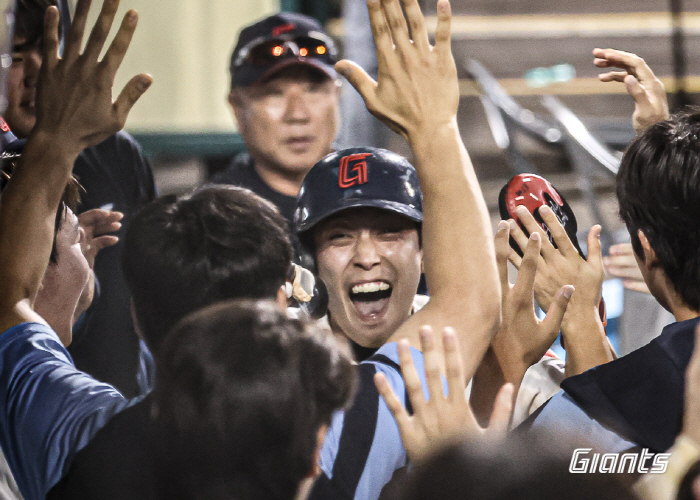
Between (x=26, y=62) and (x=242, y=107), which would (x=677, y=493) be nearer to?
(x=26, y=62)

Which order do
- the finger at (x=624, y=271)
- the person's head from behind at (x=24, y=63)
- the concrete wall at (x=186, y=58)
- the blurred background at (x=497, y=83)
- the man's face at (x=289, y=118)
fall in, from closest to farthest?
the person's head from behind at (x=24, y=63)
the finger at (x=624, y=271)
the man's face at (x=289, y=118)
the blurred background at (x=497, y=83)
the concrete wall at (x=186, y=58)

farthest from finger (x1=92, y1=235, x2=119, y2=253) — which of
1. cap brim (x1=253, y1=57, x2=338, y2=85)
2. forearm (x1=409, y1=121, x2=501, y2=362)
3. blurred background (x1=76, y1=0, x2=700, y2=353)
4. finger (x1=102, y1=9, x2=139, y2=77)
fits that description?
blurred background (x1=76, y1=0, x2=700, y2=353)

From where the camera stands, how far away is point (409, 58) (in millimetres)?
1125

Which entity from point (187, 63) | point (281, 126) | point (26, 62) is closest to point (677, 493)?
point (26, 62)

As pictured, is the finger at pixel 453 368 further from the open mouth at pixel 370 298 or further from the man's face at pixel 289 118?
Answer: the man's face at pixel 289 118

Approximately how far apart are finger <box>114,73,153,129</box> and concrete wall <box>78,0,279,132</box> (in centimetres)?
381

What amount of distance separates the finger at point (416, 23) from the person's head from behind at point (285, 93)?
1327 millimetres

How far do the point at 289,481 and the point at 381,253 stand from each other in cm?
100

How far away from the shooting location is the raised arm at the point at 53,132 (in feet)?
3.76

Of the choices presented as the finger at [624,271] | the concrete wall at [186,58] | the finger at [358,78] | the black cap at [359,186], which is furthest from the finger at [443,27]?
the concrete wall at [186,58]

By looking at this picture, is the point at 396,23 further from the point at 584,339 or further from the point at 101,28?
the point at 584,339

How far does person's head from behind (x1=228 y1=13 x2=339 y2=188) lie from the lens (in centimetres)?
245

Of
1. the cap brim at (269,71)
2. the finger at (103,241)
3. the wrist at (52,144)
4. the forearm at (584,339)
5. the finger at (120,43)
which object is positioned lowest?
the forearm at (584,339)

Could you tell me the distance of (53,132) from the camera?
1162mm
